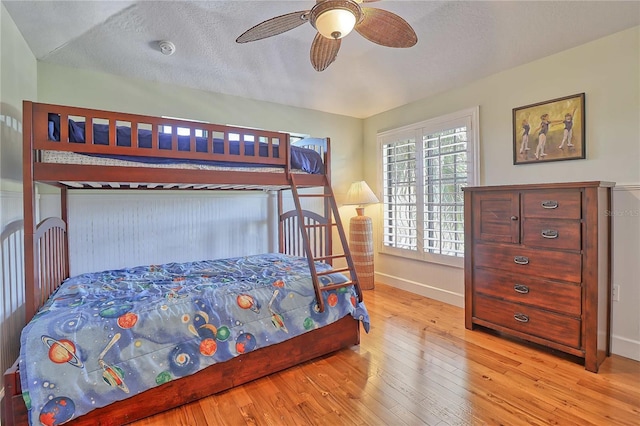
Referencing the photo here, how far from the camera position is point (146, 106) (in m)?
3.07

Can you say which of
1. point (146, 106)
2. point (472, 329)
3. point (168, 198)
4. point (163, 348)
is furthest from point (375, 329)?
point (146, 106)

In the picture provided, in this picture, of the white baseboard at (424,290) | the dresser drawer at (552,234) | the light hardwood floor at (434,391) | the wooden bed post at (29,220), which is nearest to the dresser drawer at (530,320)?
the light hardwood floor at (434,391)

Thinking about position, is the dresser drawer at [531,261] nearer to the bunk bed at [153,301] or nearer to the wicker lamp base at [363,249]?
the bunk bed at [153,301]

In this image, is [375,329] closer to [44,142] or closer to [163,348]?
[163,348]

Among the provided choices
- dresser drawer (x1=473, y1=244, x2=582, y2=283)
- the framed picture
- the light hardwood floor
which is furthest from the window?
the light hardwood floor

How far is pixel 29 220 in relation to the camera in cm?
168

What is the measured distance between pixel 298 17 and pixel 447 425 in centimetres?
219

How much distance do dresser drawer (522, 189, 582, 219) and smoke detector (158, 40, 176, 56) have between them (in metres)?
3.03

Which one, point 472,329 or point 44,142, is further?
point 472,329

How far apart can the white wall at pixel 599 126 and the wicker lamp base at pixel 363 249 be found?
1464mm

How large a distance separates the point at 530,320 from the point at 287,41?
2925mm

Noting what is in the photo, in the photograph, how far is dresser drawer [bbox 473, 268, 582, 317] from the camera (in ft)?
7.08

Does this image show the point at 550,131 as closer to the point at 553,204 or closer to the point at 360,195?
the point at 553,204

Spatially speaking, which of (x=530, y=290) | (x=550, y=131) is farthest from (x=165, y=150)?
(x=550, y=131)
